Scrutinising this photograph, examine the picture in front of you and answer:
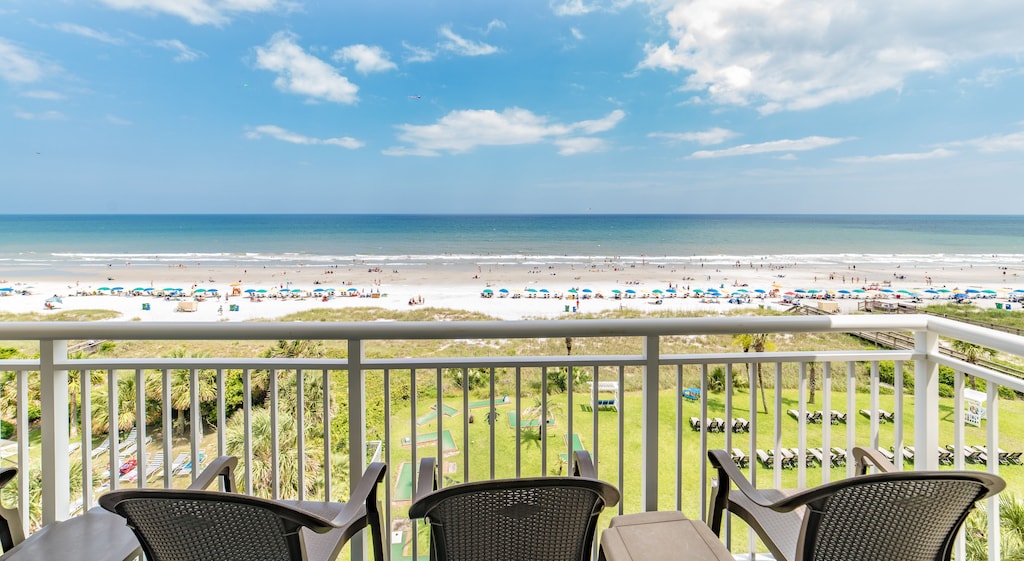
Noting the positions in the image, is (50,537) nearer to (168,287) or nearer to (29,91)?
(168,287)

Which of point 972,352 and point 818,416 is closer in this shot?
point 972,352

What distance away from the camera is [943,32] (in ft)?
31.2

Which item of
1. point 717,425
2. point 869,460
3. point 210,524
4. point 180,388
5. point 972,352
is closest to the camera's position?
point 210,524

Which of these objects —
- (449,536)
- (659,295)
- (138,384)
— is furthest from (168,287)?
(449,536)

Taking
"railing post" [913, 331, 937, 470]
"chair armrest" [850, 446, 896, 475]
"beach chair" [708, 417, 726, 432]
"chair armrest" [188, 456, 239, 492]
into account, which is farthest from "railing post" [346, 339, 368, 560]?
"beach chair" [708, 417, 726, 432]

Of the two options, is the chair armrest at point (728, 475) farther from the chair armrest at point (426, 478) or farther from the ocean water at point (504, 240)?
the ocean water at point (504, 240)

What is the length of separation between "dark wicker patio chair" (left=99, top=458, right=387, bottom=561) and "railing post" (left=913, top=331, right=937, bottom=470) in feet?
6.50

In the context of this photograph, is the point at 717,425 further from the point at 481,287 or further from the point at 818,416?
the point at 481,287

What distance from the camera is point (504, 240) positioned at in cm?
2466

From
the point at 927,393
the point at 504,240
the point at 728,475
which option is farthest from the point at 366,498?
the point at 504,240

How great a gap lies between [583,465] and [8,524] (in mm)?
1468

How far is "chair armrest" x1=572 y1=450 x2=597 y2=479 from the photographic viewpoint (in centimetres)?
119

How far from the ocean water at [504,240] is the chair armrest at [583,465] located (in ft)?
61.2

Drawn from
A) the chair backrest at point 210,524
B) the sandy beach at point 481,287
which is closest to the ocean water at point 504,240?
the sandy beach at point 481,287
